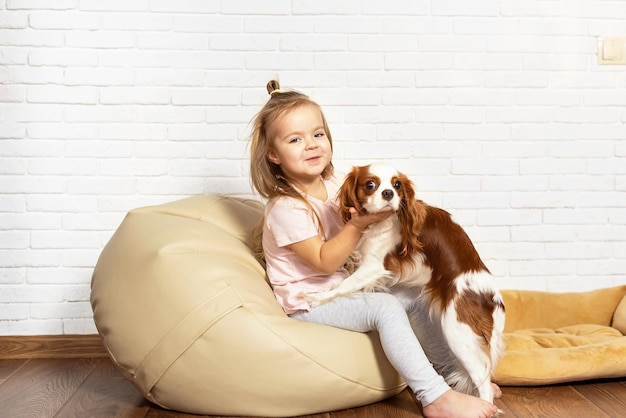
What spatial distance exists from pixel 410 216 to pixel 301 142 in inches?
19.6

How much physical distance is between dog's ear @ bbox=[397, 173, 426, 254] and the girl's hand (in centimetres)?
5

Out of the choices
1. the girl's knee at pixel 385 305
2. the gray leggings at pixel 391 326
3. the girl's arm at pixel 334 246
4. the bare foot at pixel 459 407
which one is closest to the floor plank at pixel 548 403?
the bare foot at pixel 459 407

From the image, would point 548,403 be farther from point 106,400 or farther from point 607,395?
point 106,400

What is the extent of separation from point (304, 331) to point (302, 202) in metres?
0.47

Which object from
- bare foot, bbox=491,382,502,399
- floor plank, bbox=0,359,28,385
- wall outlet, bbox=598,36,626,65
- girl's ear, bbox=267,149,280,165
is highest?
wall outlet, bbox=598,36,626,65

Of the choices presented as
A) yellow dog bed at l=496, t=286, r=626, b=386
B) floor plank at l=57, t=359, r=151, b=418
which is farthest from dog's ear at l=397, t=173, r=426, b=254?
floor plank at l=57, t=359, r=151, b=418

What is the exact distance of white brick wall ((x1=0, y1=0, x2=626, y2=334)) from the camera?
3.31 m

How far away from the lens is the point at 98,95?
131 inches

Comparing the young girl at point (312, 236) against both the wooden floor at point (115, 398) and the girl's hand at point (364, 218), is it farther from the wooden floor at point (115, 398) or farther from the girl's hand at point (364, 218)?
the wooden floor at point (115, 398)

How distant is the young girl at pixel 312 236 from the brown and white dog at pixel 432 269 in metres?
0.07

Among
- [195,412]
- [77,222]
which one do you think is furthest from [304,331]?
[77,222]

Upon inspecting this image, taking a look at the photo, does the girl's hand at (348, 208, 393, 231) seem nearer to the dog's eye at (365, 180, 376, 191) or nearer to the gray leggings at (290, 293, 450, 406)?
the dog's eye at (365, 180, 376, 191)

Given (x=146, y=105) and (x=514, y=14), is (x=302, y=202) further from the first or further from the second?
(x=514, y=14)

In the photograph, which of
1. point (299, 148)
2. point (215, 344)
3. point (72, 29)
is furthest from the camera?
point (72, 29)
